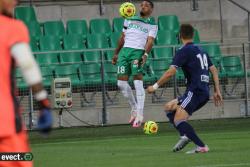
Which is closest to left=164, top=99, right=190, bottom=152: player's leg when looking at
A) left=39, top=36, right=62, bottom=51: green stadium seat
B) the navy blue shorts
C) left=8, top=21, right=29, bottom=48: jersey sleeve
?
the navy blue shorts

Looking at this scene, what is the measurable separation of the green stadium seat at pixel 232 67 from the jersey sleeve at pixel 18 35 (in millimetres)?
18457

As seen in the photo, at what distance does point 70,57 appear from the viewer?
24641mm

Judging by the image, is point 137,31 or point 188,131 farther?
point 137,31

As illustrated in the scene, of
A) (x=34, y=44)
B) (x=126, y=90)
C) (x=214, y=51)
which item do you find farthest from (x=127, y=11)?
(x=214, y=51)

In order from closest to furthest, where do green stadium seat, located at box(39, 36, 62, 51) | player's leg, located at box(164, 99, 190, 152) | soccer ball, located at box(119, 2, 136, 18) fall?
player's leg, located at box(164, 99, 190, 152), soccer ball, located at box(119, 2, 136, 18), green stadium seat, located at box(39, 36, 62, 51)

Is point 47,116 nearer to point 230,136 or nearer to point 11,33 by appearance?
point 11,33

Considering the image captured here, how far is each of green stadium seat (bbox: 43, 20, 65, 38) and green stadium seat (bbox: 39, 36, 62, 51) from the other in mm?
610

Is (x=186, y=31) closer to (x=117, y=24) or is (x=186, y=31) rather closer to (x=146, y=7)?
(x=146, y=7)

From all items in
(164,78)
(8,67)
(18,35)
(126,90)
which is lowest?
(126,90)

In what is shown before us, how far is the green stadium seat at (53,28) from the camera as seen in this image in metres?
26.3

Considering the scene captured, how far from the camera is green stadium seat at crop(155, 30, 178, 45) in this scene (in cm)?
2689

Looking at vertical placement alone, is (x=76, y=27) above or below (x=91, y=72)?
above

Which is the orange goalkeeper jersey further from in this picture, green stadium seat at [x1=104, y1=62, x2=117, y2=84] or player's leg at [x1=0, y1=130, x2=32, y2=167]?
green stadium seat at [x1=104, y1=62, x2=117, y2=84]

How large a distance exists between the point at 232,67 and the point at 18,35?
740 inches
